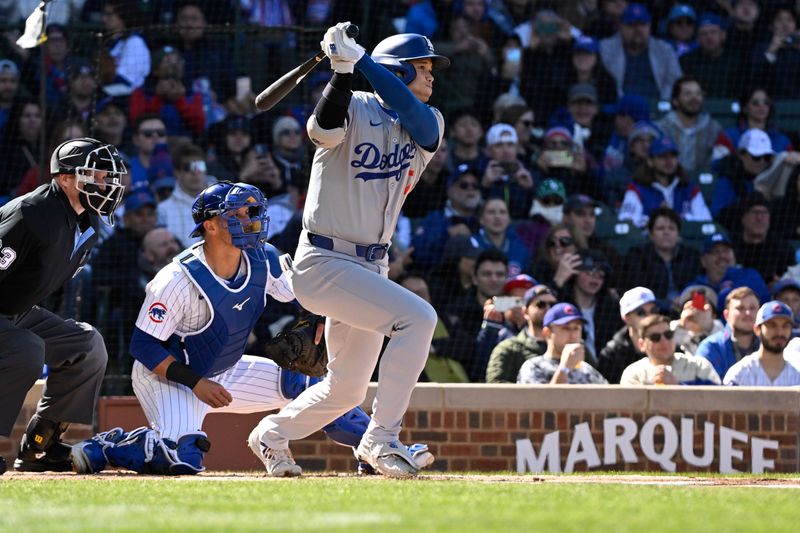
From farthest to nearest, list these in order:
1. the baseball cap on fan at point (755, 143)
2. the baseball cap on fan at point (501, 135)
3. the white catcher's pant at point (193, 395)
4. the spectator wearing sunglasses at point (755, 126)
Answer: the spectator wearing sunglasses at point (755, 126)
the baseball cap on fan at point (755, 143)
the baseball cap on fan at point (501, 135)
the white catcher's pant at point (193, 395)

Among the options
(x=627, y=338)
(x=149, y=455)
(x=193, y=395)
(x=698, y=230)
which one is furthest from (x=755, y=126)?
(x=149, y=455)

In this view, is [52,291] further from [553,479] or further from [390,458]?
[553,479]

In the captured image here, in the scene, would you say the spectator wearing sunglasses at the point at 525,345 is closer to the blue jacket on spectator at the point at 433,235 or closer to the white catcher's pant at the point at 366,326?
the blue jacket on spectator at the point at 433,235

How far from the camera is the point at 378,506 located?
481cm

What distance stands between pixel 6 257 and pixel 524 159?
6.71m

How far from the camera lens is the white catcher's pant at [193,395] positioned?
694cm

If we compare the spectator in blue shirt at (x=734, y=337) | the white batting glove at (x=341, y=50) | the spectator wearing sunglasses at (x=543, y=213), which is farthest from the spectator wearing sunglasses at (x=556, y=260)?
the white batting glove at (x=341, y=50)

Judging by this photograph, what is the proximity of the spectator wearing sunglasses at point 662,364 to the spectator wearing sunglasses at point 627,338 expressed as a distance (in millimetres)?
476

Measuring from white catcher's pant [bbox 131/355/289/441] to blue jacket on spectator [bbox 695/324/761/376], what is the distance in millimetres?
3253

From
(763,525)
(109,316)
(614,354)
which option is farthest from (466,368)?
(763,525)

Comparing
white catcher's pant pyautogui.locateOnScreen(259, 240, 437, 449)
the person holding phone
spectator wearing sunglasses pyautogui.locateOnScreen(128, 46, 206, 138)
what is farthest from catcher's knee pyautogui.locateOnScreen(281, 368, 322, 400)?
spectator wearing sunglasses pyautogui.locateOnScreen(128, 46, 206, 138)

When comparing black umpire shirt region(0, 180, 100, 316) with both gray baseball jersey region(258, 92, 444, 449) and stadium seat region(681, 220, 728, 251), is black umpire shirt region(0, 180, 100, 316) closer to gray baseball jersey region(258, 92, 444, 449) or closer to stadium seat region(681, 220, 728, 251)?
gray baseball jersey region(258, 92, 444, 449)

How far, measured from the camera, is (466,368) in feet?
32.8

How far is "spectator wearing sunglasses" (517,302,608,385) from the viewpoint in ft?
28.8
